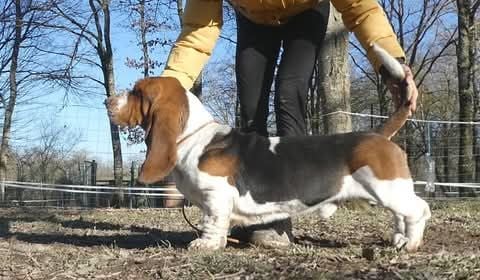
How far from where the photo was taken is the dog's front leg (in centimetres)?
387

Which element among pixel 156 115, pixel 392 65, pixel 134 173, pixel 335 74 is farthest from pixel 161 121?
pixel 134 173

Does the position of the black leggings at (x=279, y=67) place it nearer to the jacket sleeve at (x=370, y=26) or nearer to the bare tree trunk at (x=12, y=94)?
the jacket sleeve at (x=370, y=26)

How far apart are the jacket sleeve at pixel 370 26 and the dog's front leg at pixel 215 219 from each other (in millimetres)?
1381

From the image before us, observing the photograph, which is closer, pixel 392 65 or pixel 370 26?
pixel 392 65

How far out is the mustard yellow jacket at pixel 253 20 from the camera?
429 cm

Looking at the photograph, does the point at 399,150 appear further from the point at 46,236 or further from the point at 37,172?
the point at 37,172

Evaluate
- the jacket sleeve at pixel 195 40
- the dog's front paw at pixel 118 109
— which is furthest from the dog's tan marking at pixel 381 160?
the dog's front paw at pixel 118 109

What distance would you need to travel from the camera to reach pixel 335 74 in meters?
8.35

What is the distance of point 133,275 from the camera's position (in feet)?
10.4

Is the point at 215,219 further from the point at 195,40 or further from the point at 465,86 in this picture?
the point at 465,86

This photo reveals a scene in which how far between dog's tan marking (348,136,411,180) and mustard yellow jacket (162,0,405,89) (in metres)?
0.63

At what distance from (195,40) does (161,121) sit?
922 millimetres

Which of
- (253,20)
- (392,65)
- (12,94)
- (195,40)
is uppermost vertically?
(12,94)

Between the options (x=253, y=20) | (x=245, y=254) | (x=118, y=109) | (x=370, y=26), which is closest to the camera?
(x=245, y=254)
